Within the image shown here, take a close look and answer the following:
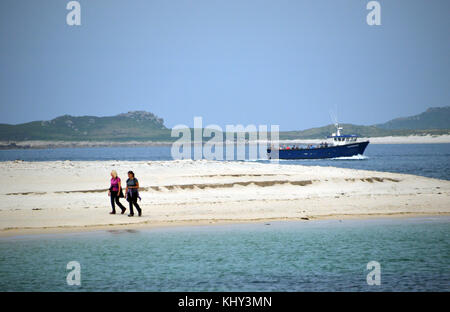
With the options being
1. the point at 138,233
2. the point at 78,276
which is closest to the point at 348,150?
the point at 138,233

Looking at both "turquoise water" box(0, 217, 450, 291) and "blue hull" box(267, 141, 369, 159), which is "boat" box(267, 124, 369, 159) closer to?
"blue hull" box(267, 141, 369, 159)

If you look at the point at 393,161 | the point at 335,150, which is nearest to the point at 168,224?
the point at 393,161

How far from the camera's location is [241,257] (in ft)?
49.7

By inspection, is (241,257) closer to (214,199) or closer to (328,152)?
(214,199)

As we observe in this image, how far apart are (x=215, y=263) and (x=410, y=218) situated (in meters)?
10.5

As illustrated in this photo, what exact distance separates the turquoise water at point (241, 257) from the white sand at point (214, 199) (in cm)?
190

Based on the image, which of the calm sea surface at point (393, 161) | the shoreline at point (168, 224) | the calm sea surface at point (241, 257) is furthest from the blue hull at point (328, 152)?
the calm sea surface at point (241, 257)

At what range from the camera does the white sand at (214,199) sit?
2117cm

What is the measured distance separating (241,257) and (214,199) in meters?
11.1

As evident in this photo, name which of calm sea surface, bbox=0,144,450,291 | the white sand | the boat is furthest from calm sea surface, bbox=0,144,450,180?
calm sea surface, bbox=0,144,450,291

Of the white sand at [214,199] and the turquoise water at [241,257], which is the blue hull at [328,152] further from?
the turquoise water at [241,257]

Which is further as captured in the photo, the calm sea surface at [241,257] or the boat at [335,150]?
the boat at [335,150]

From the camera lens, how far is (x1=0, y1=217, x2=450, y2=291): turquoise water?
12422mm
